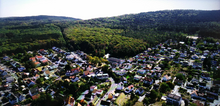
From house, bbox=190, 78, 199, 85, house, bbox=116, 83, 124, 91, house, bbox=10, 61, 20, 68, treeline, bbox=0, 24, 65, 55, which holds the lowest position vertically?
house, bbox=116, 83, 124, 91

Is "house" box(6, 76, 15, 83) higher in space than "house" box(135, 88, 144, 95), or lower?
higher

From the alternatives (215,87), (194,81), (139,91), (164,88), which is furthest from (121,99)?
(215,87)

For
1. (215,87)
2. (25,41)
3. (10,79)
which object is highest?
(25,41)

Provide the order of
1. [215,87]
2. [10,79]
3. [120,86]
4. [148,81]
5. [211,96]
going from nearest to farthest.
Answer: [211,96], [215,87], [120,86], [148,81], [10,79]

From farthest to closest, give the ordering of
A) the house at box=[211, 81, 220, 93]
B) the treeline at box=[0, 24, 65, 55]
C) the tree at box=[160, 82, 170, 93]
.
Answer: the treeline at box=[0, 24, 65, 55], the tree at box=[160, 82, 170, 93], the house at box=[211, 81, 220, 93]

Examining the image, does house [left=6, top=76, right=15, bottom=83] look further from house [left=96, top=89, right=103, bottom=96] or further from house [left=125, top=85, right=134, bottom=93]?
house [left=125, top=85, right=134, bottom=93]

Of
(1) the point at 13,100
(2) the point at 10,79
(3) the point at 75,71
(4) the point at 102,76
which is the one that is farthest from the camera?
(3) the point at 75,71

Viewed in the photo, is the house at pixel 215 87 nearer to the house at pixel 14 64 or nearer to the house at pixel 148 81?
the house at pixel 148 81

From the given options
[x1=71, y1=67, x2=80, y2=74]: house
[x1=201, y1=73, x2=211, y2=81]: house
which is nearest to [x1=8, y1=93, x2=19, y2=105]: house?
[x1=71, y1=67, x2=80, y2=74]: house

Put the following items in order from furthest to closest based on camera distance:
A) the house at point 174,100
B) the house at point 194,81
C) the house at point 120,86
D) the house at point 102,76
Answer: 1. the house at point 102,76
2. the house at point 194,81
3. the house at point 120,86
4. the house at point 174,100

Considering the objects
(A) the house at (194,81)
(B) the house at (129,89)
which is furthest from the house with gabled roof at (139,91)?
(A) the house at (194,81)

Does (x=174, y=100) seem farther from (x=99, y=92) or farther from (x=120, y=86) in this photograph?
(x=99, y=92)

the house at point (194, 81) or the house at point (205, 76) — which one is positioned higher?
the house at point (205, 76)

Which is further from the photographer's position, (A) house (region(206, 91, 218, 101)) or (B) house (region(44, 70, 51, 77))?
(B) house (region(44, 70, 51, 77))
